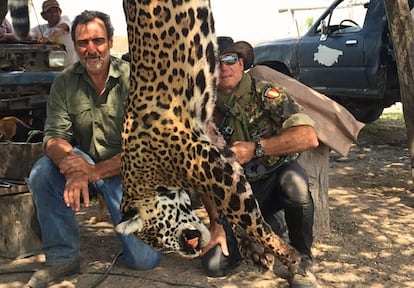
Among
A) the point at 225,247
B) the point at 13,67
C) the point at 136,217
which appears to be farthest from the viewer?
the point at 13,67

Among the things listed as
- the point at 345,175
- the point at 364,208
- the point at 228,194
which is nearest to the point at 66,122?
the point at 228,194

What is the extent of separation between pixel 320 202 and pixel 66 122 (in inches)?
81.5

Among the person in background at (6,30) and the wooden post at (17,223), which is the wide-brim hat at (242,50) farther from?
the person in background at (6,30)

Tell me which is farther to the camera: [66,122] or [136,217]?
[66,122]

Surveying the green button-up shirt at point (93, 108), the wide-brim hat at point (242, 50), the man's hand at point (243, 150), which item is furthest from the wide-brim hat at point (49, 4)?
the man's hand at point (243, 150)

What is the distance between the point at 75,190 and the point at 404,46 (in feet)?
10.8

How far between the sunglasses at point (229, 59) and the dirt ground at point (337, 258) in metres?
1.48

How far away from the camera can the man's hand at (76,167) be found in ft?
12.7

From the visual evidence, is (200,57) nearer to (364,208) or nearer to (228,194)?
(228,194)

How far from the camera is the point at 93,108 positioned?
4.45m

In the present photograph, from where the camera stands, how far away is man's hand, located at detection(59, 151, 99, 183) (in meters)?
3.88

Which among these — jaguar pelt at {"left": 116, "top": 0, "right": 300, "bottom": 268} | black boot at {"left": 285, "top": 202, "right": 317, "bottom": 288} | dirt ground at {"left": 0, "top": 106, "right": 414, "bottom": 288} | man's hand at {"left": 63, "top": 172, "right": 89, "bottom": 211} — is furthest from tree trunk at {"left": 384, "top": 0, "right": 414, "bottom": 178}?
man's hand at {"left": 63, "top": 172, "right": 89, "bottom": 211}

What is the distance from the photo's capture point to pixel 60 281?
4.47m

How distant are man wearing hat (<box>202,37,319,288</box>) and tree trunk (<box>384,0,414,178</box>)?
1.78m
